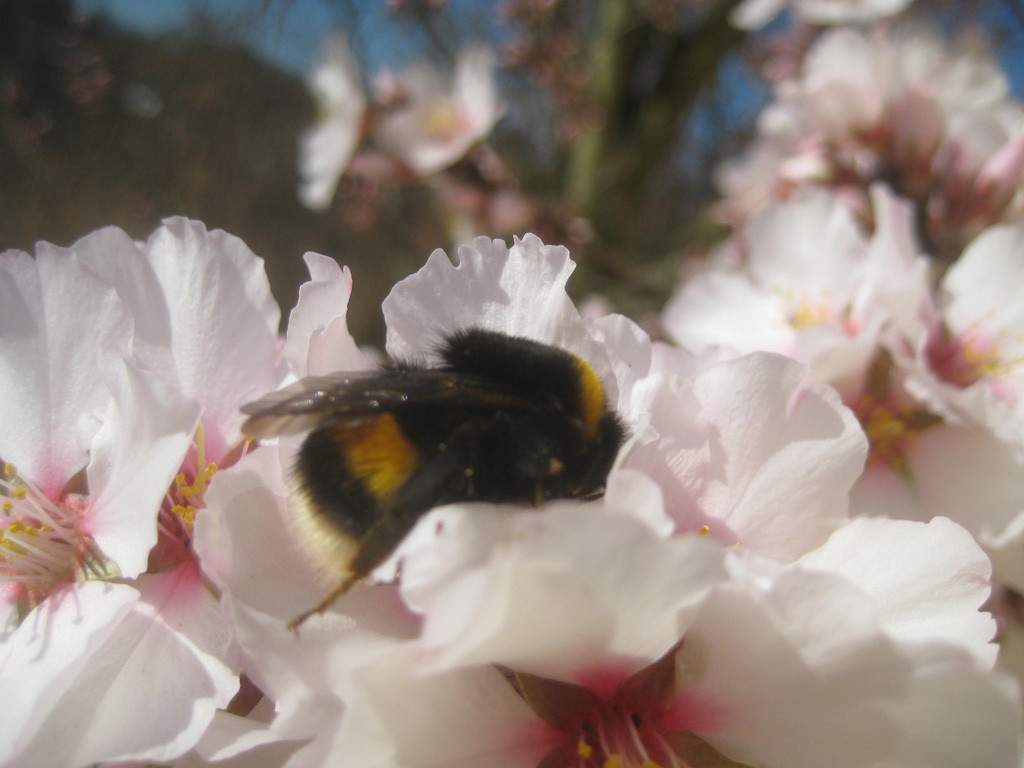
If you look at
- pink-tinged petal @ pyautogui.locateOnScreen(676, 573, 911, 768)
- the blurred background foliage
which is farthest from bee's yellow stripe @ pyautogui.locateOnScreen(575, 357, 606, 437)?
the blurred background foliage

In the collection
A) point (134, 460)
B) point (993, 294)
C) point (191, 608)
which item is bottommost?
point (993, 294)

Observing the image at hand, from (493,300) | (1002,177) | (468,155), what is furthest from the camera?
(468,155)

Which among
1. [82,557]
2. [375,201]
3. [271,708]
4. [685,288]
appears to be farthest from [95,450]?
[375,201]

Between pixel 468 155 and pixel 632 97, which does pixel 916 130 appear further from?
pixel 632 97

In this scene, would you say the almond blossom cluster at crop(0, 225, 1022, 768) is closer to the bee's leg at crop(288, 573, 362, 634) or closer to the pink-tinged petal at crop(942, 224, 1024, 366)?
the bee's leg at crop(288, 573, 362, 634)

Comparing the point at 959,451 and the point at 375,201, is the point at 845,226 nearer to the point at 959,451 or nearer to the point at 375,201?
the point at 959,451

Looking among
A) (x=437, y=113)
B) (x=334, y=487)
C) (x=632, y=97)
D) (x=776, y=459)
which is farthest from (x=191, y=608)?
(x=632, y=97)
